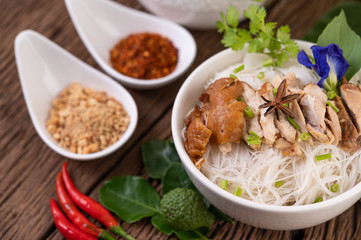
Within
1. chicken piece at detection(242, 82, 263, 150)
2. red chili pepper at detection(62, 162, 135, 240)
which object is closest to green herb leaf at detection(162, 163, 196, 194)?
red chili pepper at detection(62, 162, 135, 240)

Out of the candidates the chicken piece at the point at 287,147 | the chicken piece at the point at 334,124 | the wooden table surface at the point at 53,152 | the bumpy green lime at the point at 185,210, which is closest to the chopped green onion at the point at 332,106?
the chicken piece at the point at 334,124

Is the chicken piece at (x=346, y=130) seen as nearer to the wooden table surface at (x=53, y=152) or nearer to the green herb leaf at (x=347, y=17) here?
the wooden table surface at (x=53, y=152)

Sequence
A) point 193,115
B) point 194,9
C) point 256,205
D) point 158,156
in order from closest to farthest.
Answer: point 256,205, point 193,115, point 158,156, point 194,9

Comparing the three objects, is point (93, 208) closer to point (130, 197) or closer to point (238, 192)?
point (130, 197)

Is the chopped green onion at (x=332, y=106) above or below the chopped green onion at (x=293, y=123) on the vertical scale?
above

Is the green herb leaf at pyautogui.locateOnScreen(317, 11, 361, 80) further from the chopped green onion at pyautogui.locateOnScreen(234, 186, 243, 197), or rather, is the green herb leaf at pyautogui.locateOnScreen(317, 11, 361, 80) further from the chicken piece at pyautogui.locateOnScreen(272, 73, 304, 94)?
the chopped green onion at pyautogui.locateOnScreen(234, 186, 243, 197)

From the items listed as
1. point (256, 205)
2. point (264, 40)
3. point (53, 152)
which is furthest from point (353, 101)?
point (53, 152)

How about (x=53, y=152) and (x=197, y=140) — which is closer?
(x=197, y=140)
